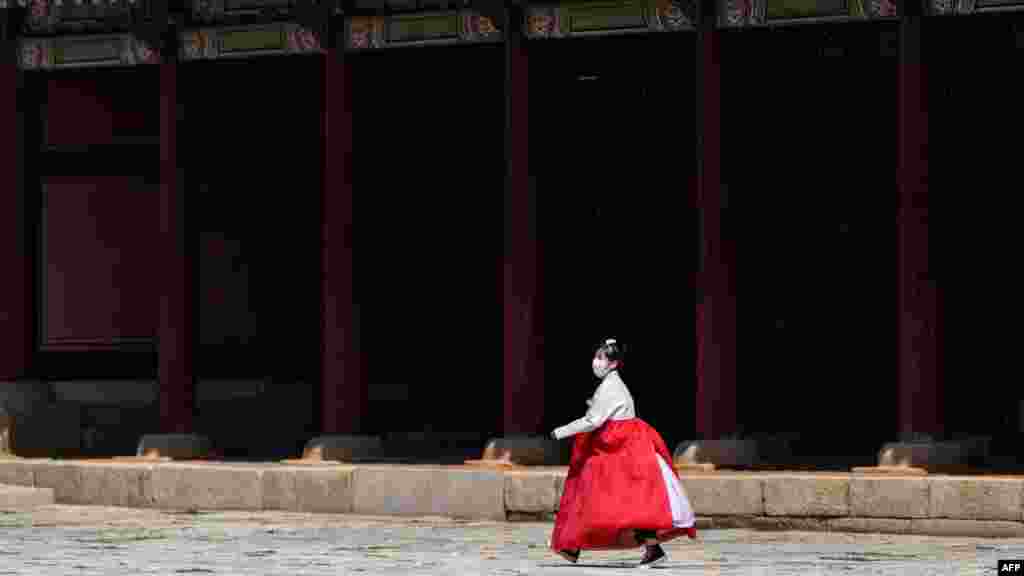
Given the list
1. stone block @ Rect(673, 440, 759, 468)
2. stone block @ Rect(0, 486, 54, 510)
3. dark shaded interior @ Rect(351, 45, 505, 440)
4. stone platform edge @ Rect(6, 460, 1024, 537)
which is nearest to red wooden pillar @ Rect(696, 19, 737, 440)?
stone block @ Rect(673, 440, 759, 468)

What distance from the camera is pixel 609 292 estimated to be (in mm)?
29484

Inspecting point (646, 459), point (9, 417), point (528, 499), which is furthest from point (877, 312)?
point (646, 459)

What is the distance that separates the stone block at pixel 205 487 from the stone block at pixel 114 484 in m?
0.11

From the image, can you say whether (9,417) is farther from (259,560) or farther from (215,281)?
(259,560)

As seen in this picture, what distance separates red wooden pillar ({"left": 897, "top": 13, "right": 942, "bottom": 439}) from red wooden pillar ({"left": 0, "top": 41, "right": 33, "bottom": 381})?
9.70 m

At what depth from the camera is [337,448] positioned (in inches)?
984

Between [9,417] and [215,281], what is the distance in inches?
137

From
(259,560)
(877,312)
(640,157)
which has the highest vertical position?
(640,157)

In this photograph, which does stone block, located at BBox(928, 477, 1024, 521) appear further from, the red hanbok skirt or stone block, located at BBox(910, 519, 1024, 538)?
the red hanbok skirt

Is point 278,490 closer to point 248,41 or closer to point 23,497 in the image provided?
point 23,497

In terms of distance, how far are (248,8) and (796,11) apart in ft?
19.2

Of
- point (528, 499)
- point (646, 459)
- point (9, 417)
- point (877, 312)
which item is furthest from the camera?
point (877, 312)

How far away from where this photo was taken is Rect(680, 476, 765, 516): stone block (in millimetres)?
21797

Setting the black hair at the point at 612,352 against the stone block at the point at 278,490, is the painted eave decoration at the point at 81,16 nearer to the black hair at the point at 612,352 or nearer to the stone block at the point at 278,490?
the stone block at the point at 278,490
